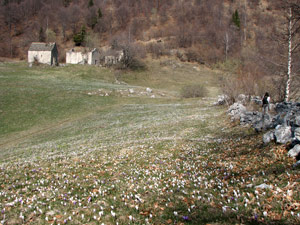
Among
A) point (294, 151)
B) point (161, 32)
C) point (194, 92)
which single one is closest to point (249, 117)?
point (294, 151)

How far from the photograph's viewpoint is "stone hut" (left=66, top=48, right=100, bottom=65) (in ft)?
364

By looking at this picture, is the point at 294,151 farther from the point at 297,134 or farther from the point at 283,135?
the point at 283,135

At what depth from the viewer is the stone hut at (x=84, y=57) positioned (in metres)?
111

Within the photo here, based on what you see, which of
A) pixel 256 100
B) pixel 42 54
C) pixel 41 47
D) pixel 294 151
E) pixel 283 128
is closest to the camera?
pixel 294 151

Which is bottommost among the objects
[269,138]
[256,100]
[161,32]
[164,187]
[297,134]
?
[164,187]

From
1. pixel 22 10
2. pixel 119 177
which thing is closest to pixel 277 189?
pixel 119 177

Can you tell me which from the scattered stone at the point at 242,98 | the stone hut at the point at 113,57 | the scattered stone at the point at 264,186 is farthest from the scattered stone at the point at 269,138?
the stone hut at the point at 113,57

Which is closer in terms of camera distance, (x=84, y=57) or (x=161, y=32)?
(x=84, y=57)

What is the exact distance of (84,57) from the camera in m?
112

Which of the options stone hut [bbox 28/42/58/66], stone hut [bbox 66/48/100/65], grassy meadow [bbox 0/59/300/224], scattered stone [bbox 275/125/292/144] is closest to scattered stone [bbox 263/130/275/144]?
scattered stone [bbox 275/125/292/144]

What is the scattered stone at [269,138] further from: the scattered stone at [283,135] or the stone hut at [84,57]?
the stone hut at [84,57]

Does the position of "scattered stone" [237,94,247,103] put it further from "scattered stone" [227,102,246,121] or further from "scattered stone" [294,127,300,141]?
"scattered stone" [294,127,300,141]

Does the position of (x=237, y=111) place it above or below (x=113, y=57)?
below

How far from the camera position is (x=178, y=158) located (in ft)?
42.5
